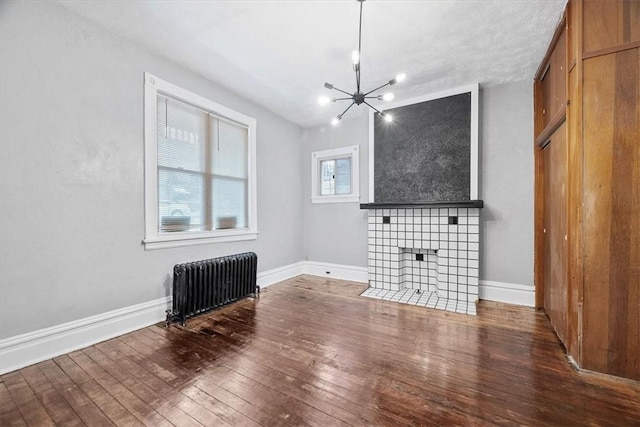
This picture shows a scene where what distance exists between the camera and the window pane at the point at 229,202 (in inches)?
141

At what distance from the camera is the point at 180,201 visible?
3135 mm

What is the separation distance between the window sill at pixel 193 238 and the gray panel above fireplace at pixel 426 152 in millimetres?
2248

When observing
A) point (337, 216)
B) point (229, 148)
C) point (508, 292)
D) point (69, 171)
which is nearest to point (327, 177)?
point (337, 216)

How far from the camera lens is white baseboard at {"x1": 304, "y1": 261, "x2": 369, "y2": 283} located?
15.0 feet

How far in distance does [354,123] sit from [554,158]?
2925 mm

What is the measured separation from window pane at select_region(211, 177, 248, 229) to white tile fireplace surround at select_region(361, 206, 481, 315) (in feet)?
6.93

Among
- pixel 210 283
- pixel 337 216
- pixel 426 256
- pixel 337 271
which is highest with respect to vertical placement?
pixel 337 216

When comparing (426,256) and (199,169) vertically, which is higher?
(199,169)

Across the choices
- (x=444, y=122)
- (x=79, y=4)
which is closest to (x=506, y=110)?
(x=444, y=122)

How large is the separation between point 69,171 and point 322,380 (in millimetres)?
2816

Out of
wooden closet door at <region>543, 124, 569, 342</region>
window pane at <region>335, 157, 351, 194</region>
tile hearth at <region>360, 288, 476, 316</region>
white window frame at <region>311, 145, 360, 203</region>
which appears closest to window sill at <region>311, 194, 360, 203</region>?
white window frame at <region>311, 145, 360, 203</region>

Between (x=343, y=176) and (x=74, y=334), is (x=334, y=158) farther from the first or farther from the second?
(x=74, y=334)

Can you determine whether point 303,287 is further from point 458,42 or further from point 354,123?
point 458,42

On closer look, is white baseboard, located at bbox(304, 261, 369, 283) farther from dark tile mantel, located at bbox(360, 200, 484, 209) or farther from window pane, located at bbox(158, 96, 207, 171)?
window pane, located at bbox(158, 96, 207, 171)
